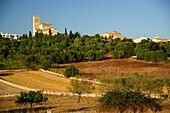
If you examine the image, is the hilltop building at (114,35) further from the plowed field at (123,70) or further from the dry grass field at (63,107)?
the dry grass field at (63,107)

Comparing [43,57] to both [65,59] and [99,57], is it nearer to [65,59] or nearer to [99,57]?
[65,59]

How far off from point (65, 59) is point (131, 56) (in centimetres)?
2012

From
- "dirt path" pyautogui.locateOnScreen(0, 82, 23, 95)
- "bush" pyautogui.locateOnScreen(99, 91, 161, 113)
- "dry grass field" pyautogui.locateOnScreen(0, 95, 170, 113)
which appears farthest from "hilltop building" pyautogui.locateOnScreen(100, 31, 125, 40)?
"bush" pyautogui.locateOnScreen(99, 91, 161, 113)

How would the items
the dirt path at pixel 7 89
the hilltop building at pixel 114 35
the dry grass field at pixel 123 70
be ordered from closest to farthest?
the dirt path at pixel 7 89
the dry grass field at pixel 123 70
the hilltop building at pixel 114 35

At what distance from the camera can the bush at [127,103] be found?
14.8 metres

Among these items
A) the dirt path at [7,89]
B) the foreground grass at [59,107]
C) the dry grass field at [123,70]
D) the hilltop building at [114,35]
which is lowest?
the dry grass field at [123,70]

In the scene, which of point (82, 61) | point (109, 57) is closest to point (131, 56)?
point (109, 57)

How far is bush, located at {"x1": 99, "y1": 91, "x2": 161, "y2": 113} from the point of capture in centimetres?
1477

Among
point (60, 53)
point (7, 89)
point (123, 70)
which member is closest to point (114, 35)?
point (60, 53)

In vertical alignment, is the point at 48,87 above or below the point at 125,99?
below

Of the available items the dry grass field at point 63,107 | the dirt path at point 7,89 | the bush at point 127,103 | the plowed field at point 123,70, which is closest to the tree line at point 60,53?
the plowed field at point 123,70

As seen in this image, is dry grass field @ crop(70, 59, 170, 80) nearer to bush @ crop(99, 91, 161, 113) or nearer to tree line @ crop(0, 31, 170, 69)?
tree line @ crop(0, 31, 170, 69)

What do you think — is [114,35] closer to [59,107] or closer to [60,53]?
[60,53]

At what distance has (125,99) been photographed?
14914 millimetres
